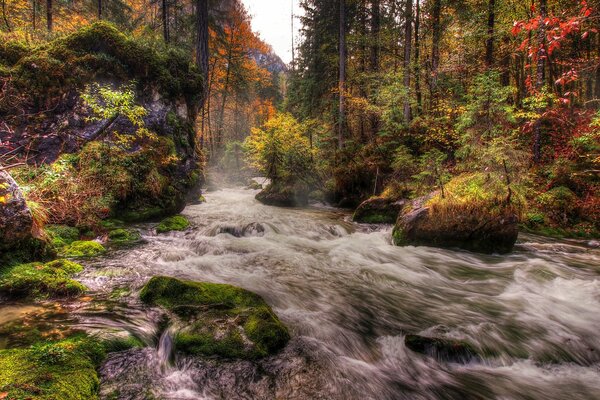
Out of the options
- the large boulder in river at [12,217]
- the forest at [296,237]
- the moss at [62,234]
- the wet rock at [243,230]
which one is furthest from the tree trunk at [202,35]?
the large boulder in river at [12,217]

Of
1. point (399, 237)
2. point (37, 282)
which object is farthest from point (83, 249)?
point (399, 237)

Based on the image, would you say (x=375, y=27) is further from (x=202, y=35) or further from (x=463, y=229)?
(x=463, y=229)

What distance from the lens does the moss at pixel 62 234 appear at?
607 cm

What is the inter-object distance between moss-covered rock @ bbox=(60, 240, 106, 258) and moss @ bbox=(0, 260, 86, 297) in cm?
131

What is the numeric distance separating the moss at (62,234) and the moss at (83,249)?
25cm

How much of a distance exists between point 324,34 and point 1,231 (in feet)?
68.1

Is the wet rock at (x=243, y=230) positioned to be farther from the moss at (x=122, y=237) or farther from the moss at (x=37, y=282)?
the moss at (x=37, y=282)

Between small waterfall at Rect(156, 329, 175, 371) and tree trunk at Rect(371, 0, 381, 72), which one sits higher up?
tree trunk at Rect(371, 0, 381, 72)

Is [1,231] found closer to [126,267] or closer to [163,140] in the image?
[126,267]

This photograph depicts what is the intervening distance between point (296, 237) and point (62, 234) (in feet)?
19.2

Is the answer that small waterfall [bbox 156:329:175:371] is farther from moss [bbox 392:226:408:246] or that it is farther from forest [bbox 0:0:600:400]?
moss [bbox 392:226:408:246]

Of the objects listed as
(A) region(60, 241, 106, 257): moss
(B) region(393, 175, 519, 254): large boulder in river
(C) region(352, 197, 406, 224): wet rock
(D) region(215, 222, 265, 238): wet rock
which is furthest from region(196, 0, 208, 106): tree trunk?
(B) region(393, 175, 519, 254): large boulder in river

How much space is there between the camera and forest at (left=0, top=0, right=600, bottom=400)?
3100 mm

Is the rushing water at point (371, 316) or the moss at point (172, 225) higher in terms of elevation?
the moss at point (172, 225)
